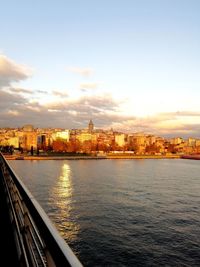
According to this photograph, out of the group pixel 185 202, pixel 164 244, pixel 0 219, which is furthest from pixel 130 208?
pixel 0 219

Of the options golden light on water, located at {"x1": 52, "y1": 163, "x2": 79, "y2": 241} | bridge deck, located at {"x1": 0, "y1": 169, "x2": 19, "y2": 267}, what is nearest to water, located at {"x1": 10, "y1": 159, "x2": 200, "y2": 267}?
golden light on water, located at {"x1": 52, "y1": 163, "x2": 79, "y2": 241}

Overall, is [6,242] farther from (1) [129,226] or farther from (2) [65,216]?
(2) [65,216]

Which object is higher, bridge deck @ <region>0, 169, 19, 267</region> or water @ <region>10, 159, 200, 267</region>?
bridge deck @ <region>0, 169, 19, 267</region>

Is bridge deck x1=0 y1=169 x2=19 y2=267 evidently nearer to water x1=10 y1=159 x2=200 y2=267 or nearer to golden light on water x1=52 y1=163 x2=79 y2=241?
water x1=10 y1=159 x2=200 y2=267

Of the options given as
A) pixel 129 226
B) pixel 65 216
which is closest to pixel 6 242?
pixel 129 226

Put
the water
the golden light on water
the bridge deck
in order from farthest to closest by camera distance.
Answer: the golden light on water → the water → the bridge deck

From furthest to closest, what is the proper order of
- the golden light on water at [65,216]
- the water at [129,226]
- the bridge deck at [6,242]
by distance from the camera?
the golden light on water at [65,216] → the water at [129,226] → the bridge deck at [6,242]

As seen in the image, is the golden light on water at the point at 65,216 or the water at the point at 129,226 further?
the golden light on water at the point at 65,216

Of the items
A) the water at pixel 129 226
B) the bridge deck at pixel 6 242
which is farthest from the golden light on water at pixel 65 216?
the bridge deck at pixel 6 242

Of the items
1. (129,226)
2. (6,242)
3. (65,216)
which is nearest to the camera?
(6,242)

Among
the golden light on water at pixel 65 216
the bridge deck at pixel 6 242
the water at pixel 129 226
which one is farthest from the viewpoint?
the golden light on water at pixel 65 216

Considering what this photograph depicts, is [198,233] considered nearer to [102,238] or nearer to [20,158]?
[102,238]

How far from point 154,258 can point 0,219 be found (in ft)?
44.6

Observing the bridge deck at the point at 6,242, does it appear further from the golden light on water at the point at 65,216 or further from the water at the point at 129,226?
the golden light on water at the point at 65,216
